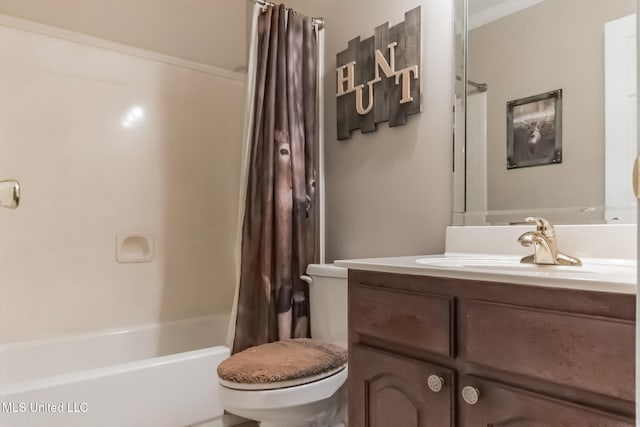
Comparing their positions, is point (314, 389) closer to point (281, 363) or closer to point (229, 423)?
point (281, 363)

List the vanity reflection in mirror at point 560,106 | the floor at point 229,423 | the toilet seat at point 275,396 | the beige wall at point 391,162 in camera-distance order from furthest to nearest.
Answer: the floor at point 229,423, the beige wall at point 391,162, the toilet seat at point 275,396, the vanity reflection in mirror at point 560,106

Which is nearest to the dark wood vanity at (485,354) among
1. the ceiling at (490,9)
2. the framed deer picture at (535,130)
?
the framed deer picture at (535,130)

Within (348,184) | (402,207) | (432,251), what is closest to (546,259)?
(432,251)

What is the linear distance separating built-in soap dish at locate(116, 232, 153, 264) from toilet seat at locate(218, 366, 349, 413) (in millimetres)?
1052

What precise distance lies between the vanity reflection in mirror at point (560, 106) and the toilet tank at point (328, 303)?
1.69 ft

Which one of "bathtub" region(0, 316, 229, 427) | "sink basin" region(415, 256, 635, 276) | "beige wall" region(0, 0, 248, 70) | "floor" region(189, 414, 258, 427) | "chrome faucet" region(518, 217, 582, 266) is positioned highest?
"beige wall" region(0, 0, 248, 70)

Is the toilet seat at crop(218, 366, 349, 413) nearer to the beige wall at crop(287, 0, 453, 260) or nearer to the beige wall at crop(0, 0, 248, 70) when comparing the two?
the beige wall at crop(287, 0, 453, 260)

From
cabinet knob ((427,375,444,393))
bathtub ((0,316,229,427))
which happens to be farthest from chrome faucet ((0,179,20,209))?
cabinet knob ((427,375,444,393))

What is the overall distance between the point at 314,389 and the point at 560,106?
3.78 ft

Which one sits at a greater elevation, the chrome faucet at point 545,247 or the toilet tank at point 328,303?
the chrome faucet at point 545,247

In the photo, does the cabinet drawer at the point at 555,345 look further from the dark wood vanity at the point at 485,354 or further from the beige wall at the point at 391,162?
the beige wall at the point at 391,162

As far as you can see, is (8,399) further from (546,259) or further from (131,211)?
(546,259)

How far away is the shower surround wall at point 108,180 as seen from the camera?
1.86 metres

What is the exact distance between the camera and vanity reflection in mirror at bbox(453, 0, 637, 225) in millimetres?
1166
